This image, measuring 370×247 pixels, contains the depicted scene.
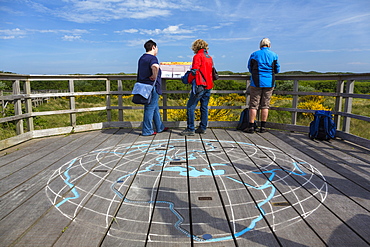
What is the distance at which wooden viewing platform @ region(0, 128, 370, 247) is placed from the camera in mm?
2215

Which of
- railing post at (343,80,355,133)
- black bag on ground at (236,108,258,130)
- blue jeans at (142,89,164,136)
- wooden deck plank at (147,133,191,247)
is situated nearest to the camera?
wooden deck plank at (147,133,191,247)

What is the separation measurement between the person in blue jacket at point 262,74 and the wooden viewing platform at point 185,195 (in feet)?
4.77

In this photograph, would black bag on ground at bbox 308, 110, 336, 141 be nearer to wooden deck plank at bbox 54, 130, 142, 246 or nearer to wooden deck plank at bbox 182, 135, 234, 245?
wooden deck plank at bbox 182, 135, 234, 245

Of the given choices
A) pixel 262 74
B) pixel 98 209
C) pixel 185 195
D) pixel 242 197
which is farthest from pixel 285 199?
pixel 262 74

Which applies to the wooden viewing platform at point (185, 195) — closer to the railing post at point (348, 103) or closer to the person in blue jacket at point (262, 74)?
the railing post at point (348, 103)

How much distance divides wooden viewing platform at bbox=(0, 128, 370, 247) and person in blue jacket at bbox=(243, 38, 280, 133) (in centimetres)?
145

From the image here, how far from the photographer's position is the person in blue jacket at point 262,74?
609 cm

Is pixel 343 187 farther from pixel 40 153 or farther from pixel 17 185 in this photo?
pixel 40 153

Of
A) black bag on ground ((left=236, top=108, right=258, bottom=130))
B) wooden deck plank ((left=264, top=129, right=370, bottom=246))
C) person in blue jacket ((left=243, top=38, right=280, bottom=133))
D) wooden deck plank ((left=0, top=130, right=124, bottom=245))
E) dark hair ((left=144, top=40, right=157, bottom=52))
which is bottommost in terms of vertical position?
wooden deck plank ((left=0, top=130, right=124, bottom=245))

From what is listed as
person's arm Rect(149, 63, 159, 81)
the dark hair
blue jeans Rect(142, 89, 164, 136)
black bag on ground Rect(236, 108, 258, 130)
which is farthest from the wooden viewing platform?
the dark hair

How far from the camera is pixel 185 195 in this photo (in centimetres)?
295

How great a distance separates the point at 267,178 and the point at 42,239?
2.36 meters

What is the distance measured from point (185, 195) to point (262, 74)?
393 centimetres

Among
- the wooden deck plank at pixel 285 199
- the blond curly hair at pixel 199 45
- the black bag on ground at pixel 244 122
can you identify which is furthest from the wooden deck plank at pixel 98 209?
the black bag on ground at pixel 244 122
